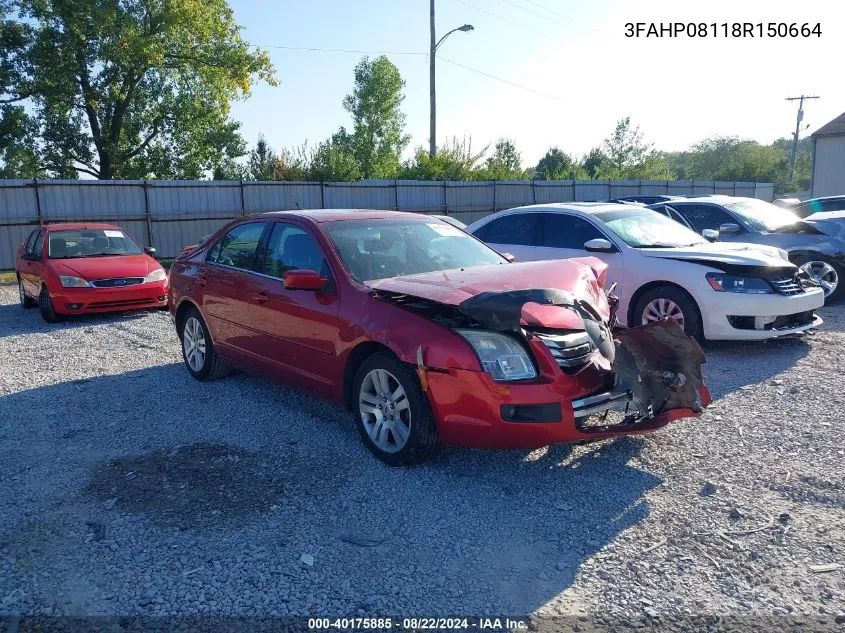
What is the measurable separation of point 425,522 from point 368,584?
649mm

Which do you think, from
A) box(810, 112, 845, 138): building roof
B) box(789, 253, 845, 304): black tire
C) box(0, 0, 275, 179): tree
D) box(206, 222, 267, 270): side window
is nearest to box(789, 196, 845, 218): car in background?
box(789, 253, 845, 304): black tire

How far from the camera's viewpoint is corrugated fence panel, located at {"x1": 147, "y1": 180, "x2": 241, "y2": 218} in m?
18.8

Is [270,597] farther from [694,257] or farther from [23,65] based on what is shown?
[23,65]

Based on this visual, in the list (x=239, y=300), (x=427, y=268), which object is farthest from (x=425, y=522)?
(x=239, y=300)

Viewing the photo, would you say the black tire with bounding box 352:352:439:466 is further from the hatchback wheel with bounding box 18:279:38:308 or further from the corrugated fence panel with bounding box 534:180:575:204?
the corrugated fence panel with bounding box 534:180:575:204

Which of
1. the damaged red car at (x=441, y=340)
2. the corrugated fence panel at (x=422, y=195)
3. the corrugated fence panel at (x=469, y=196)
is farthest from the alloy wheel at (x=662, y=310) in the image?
the corrugated fence panel at (x=469, y=196)

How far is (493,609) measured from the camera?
2963 mm

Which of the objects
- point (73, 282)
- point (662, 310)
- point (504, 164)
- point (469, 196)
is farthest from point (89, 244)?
point (504, 164)

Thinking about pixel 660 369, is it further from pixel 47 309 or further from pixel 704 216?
pixel 47 309

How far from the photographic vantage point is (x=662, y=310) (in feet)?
24.3

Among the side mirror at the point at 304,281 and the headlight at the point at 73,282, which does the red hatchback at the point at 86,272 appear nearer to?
the headlight at the point at 73,282

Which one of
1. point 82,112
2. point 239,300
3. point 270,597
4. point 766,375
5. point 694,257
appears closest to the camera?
point 270,597

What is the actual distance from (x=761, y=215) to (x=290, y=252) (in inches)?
317

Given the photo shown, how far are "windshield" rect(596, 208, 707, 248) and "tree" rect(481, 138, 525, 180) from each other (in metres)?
21.0
